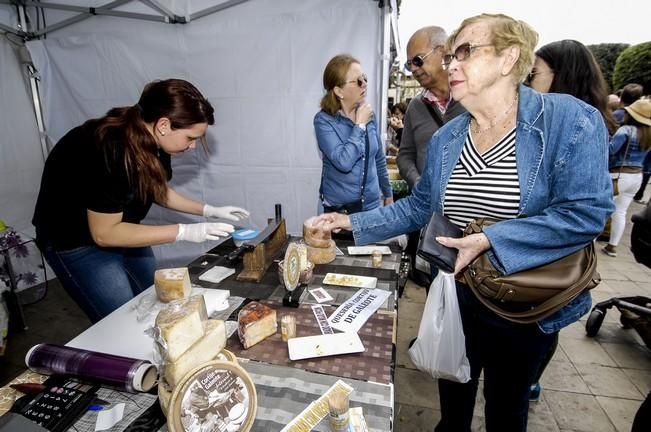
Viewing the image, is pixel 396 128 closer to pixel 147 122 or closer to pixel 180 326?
pixel 147 122

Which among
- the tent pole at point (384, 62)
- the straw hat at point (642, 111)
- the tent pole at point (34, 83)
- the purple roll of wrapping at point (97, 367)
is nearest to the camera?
the purple roll of wrapping at point (97, 367)

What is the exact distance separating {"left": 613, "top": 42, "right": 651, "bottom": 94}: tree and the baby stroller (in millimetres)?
14757

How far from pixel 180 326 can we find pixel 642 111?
5.65 m

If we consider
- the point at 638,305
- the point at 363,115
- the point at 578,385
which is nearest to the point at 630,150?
the point at 638,305

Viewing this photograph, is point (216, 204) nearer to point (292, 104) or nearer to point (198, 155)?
point (198, 155)

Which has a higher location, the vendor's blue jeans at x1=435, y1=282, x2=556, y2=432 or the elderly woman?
the elderly woman

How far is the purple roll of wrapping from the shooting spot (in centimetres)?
95

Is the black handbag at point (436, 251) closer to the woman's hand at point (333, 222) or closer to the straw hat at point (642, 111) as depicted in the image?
the woman's hand at point (333, 222)

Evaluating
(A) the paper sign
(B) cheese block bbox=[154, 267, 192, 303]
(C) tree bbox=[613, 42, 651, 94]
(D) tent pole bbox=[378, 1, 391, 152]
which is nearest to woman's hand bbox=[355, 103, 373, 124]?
(D) tent pole bbox=[378, 1, 391, 152]

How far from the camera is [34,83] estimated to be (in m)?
3.90

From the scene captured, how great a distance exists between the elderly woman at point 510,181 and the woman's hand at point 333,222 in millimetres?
477

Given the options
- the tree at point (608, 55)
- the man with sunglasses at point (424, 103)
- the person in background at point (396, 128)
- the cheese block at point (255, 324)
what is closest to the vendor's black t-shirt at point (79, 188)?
the cheese block at point (255, 324)

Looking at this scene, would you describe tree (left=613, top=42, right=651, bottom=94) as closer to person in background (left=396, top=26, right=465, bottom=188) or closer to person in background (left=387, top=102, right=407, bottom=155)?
person in background (left=387, top=102, right=407, bottom=155)

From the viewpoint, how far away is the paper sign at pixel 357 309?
132 centimetres
